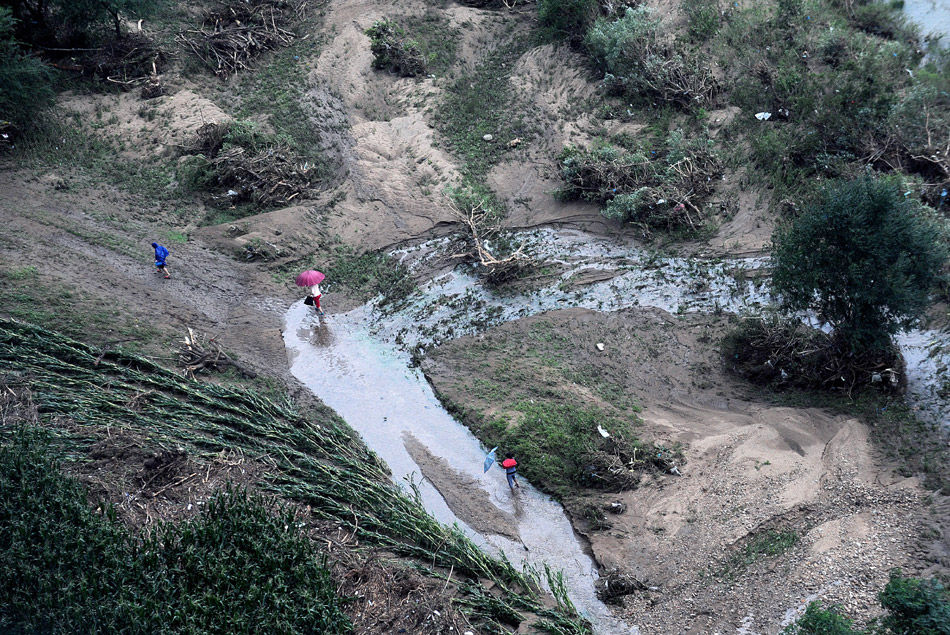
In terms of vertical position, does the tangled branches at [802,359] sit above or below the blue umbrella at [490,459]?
above

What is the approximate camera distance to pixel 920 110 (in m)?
17.6

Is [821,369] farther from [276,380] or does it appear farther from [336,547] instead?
[276,380]

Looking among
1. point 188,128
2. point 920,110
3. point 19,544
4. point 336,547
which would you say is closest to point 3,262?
point 188,128

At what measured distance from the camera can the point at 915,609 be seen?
27.7 feet

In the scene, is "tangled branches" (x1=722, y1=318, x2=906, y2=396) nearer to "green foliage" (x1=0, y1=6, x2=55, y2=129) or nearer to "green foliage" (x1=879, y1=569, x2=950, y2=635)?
"green foliage" (x1=879, y1=569, x2=950, y2=635)

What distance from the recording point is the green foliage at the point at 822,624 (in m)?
8.60

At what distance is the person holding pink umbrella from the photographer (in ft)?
55.8

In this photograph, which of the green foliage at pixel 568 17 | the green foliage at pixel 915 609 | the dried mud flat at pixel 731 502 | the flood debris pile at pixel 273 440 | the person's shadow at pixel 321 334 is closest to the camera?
the green foliage at pixel 915 609

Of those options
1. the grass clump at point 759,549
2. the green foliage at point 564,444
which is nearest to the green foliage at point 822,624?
the grass clump at point 759,549

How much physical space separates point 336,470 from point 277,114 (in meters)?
14.4

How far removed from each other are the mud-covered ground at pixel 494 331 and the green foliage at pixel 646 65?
1065 mm

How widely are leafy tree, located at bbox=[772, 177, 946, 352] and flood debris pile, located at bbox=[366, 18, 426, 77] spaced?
1520 centimetres

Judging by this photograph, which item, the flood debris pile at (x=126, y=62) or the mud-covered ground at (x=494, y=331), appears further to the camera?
the flood debris pile at (x=126, y=62)

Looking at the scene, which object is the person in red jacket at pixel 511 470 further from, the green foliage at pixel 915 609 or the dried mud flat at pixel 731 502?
the green foliage at pixel 915 609
